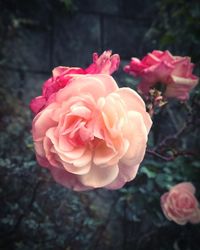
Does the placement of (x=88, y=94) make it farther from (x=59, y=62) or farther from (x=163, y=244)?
(x=59, y=62)

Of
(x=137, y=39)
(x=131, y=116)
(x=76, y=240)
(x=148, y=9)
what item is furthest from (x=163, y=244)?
(x=148, y=9)

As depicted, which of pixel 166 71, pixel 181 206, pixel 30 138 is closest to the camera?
pixel 166 71

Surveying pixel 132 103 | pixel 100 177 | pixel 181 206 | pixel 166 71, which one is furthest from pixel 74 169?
pixel 181 206

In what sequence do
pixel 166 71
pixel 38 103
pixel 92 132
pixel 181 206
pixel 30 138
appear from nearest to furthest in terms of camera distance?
pixel 92 132
pixel 38 103
pixel 166 71
pixel 181 206
pixel 30 138

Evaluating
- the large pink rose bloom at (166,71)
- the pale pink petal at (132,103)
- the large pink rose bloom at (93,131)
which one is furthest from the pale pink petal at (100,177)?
the large pink rose bloom at (166,71)

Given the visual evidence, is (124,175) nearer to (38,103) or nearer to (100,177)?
(100,177)

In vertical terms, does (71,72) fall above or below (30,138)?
above

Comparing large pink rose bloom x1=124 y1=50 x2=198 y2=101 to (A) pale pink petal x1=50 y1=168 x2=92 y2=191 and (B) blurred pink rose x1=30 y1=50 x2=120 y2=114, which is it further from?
(A) pale pink petal x1=50 y1=168 x2=92 y2=191

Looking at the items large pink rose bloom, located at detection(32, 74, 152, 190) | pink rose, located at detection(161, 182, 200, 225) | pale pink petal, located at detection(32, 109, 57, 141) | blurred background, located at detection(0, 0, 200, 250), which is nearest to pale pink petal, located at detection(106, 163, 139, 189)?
large pink rose bloom, located at detection(32, 74, 152, 190)
